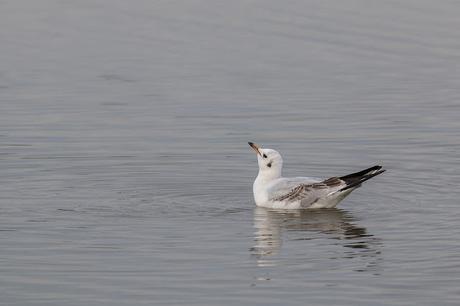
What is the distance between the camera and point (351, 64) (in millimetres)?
26953

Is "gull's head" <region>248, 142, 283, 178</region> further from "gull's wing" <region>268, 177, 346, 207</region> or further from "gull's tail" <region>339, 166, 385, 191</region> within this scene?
"gull's tail" <region>339, 166, 385, 191</region>

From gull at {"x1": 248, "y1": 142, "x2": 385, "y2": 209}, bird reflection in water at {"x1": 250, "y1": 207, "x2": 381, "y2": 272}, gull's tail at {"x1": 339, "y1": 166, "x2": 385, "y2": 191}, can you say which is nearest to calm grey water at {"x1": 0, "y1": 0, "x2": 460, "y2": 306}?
bird reflection in water at {"x1": 250, "y1": 207, "x2": 381, "y2": 272}

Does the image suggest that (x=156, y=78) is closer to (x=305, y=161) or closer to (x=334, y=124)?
(x=334, y=124)

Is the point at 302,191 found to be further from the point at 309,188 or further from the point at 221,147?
the point at 221,147

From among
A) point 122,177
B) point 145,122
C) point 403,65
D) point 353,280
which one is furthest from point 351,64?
point 353,280

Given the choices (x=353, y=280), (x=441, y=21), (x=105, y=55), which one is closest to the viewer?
(x=353, y=280)

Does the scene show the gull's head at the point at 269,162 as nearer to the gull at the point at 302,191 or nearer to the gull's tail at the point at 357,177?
the gull at the point at 302,191

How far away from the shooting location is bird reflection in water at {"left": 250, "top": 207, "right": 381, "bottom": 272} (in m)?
14.7

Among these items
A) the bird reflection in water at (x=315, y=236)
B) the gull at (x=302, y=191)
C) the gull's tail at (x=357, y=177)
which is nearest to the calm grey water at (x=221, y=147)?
the bird reflection in water at (x=315, y=236)

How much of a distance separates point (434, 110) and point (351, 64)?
12.8 feet

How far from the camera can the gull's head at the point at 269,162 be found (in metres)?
18.3

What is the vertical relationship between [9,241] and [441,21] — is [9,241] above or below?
below

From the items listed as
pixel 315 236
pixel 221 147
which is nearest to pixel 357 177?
pixel 315 236

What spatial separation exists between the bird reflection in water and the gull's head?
26.6 inches
